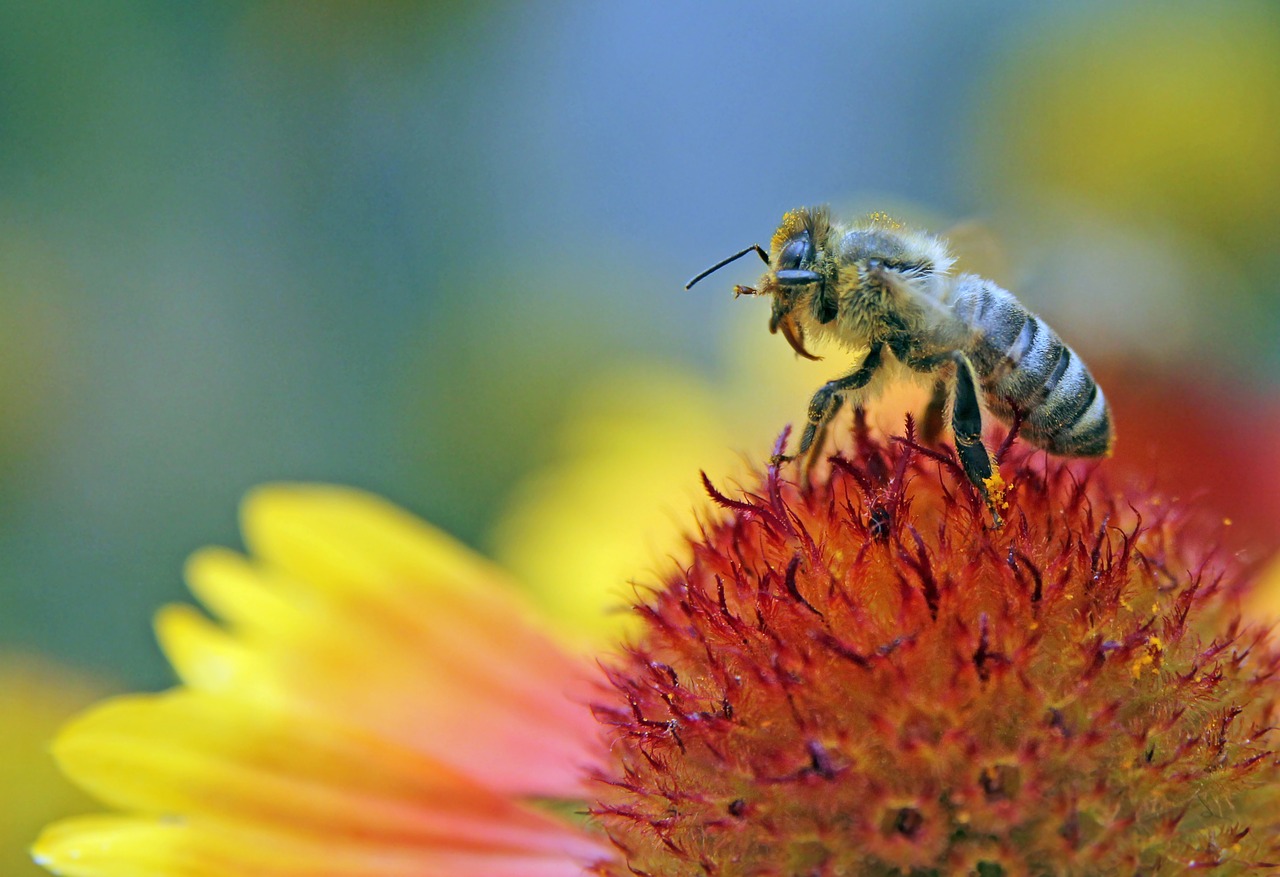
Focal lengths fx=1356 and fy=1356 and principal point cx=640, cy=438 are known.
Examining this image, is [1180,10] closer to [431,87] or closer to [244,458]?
[431,87]

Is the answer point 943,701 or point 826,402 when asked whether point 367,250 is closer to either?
point 826,402

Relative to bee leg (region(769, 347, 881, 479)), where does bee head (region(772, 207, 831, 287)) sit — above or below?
above

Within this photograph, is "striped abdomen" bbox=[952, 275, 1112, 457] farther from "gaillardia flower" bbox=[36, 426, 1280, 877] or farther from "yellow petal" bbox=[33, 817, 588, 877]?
"yellow petal" bbox=[33, 817, 588, 877]

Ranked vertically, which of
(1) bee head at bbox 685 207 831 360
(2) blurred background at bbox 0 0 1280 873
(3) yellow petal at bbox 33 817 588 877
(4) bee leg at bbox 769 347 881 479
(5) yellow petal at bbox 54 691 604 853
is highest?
(2) blurred background at bbox 0 0 1280 873

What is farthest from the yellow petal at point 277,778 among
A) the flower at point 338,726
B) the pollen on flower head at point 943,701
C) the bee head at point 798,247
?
the bee head at point 798,247

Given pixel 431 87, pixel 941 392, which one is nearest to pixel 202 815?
pixel 941 392

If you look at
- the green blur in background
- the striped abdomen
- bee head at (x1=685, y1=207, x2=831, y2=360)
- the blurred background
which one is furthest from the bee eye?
the green blur in background

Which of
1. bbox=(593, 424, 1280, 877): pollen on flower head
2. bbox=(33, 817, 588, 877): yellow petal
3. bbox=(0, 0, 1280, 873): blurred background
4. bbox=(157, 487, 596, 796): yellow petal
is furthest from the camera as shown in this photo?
bbox=(0, 0, 1280, 873): blurred background
